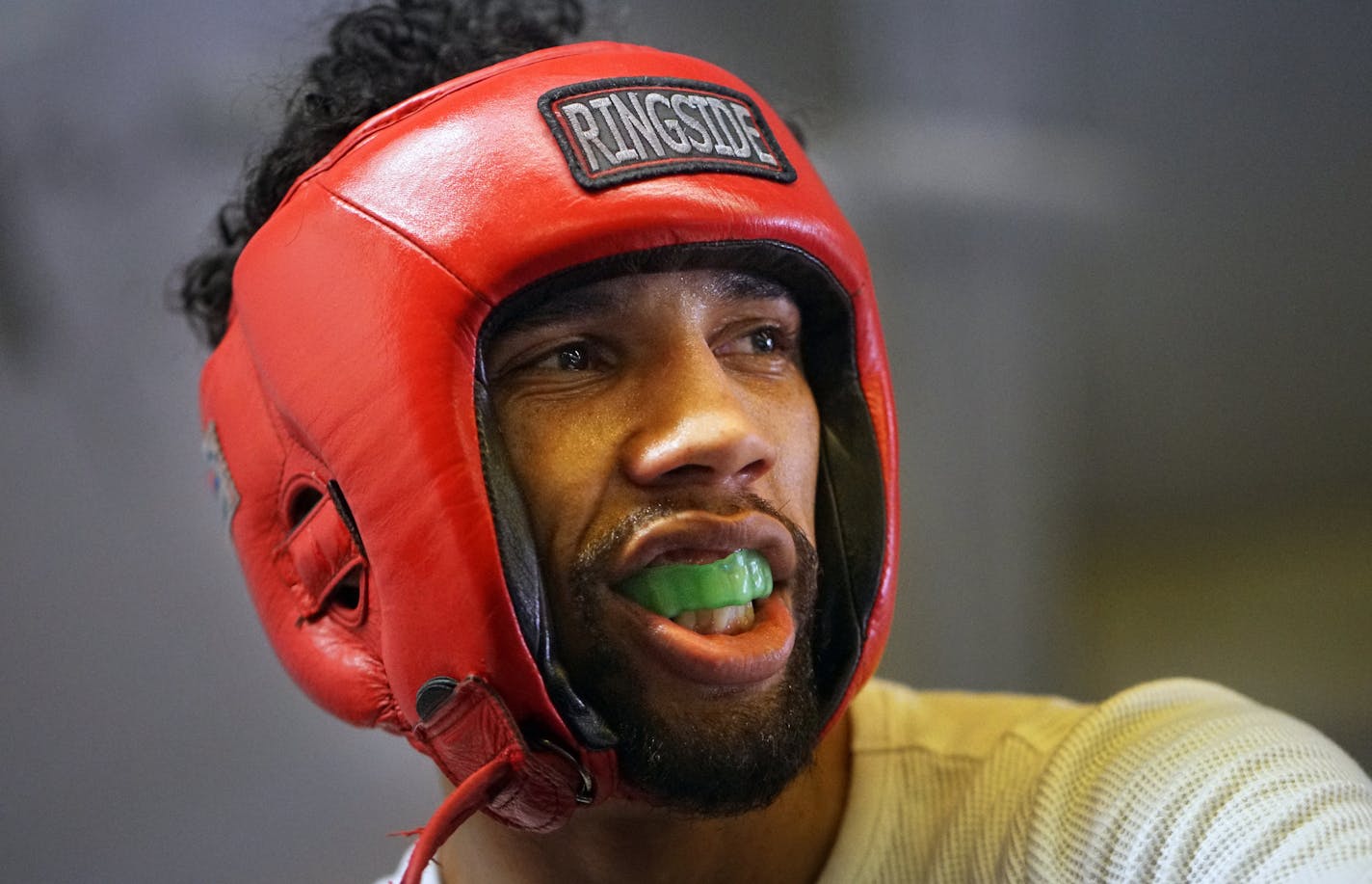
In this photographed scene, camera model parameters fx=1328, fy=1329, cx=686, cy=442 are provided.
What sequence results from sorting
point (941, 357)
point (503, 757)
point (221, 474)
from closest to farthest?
point (503, 757), point (221, 474), point (941, 357)

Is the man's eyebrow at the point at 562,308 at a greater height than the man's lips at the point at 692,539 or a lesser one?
greater

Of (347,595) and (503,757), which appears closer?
(503,757)

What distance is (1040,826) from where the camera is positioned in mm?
1100

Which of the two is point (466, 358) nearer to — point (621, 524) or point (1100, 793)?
point (621, 524)

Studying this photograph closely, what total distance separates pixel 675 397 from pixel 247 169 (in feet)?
2.02

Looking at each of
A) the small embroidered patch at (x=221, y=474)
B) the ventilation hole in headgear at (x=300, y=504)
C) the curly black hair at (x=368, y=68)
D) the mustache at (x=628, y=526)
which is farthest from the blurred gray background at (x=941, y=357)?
the mustache at (x=628, y=526)

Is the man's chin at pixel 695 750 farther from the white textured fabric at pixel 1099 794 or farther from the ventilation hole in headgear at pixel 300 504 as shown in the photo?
the ventilation hole in headgear at pixel 300 504

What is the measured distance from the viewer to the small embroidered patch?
1.23 m

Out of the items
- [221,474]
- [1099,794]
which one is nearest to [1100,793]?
[1099,794]

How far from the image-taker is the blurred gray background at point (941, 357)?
155 cm

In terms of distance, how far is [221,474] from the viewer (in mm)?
1251

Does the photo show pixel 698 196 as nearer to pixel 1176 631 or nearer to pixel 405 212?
pixel 405 212

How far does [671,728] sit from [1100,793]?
0.37m

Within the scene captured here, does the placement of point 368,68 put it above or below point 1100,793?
above
